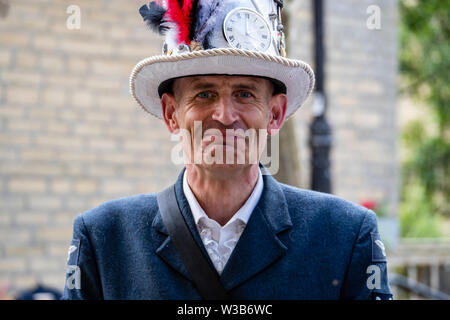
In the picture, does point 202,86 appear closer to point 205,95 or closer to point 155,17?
point 205,95

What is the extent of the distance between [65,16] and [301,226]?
5100 millimetres

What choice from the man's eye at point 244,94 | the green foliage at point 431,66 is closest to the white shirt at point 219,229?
the man's eye at point 244,94

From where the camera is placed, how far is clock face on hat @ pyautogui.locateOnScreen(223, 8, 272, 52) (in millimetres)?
2123

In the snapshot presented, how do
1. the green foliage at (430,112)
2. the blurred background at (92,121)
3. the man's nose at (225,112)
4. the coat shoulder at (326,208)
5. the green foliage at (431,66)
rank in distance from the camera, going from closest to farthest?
1. the man's nose at (225,112)
2. the coat shoulder at (326,208)
3. the blurred background at (92,121)
4. the green foliage at (431,66)
5. the green foliage at (430,112)

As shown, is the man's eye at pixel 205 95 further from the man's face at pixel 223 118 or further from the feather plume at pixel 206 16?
the feather plume at pixel 206 16

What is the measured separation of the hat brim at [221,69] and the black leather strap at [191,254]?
→ 525 mm

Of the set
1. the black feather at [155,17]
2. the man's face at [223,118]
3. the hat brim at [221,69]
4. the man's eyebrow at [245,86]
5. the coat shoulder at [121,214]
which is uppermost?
the black feather at [155,17]

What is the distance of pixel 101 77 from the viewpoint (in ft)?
21.5

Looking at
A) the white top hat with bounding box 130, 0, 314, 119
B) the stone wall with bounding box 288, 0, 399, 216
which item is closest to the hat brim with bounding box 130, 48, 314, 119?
the white top hat with bounding box 130, 0, 314, 119

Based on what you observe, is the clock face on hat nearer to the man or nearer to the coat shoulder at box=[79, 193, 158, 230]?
the man

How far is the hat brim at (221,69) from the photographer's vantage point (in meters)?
2.08

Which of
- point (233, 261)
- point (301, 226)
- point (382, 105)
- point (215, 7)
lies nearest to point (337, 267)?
point (301, 226)

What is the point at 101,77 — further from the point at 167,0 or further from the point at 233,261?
the point at 233,261

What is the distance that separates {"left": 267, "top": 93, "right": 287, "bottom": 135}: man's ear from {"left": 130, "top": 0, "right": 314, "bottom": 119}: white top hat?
88mm
